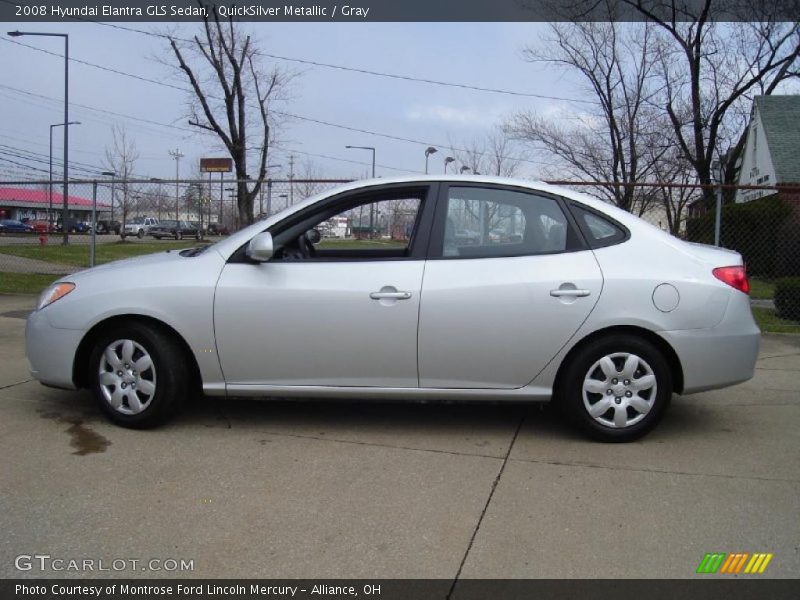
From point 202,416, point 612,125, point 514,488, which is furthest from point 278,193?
point 612,125

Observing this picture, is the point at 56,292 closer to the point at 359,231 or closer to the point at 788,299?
the point at 359,231

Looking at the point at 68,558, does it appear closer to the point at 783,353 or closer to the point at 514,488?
the point at 514,488

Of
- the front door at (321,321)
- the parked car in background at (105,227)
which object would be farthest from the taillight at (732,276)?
the parked car in background at (105,227)

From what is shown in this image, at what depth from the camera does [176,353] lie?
14.1 feet

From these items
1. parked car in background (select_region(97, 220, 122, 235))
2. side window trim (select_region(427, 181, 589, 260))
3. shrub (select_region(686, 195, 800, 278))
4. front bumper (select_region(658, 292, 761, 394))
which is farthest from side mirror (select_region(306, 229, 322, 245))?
parked car in background (select_region(97, 220, 122, 235))

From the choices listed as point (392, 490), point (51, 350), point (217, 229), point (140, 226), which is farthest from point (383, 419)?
point (140, 226)

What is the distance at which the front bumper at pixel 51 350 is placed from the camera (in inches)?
171

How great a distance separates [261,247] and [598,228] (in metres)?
2.15

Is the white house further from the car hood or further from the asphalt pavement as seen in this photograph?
the car hood

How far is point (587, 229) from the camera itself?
430 centimetres

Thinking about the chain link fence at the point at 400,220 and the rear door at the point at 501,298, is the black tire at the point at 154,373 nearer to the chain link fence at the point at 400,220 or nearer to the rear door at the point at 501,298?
the rear door at the point at 501,298

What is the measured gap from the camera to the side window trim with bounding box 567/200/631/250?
14.0 ft

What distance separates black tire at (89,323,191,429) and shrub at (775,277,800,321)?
877 cm
